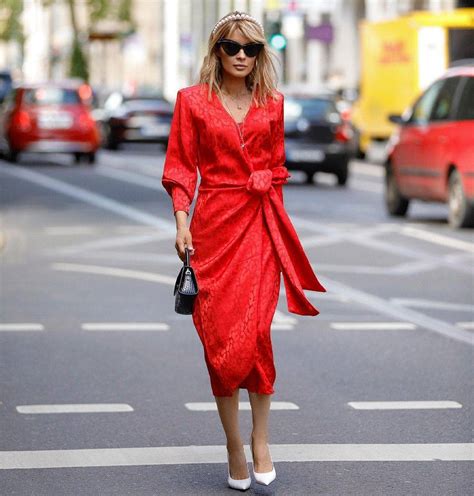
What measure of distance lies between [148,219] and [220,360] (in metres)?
14.0

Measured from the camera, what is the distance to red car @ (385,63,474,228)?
60.8 ft

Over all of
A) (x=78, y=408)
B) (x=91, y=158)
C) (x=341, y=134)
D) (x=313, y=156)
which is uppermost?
(x=78, y=408)

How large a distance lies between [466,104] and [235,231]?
12917mm

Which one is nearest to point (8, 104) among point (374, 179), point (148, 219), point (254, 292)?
point (374, 179)

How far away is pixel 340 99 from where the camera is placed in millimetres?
35625

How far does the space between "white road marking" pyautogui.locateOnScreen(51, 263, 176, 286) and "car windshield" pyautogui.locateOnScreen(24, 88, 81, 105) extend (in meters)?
19.6

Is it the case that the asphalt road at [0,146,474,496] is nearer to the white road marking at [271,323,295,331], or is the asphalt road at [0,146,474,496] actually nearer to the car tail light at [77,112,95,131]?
the white road marking at [271,323,295,331]

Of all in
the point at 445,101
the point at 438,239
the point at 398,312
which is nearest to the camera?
the point at 398,312

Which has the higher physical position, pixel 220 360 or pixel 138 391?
pixel 220 360

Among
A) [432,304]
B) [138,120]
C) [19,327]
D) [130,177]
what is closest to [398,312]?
[432,304]

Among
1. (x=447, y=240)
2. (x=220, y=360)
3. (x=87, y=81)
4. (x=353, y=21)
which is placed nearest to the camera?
(x=220, y=360)

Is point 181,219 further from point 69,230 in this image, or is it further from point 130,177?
point 130,177

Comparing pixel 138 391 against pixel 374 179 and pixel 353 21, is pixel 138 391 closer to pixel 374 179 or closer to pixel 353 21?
pixel 374 179

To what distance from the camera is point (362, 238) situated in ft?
58.2
